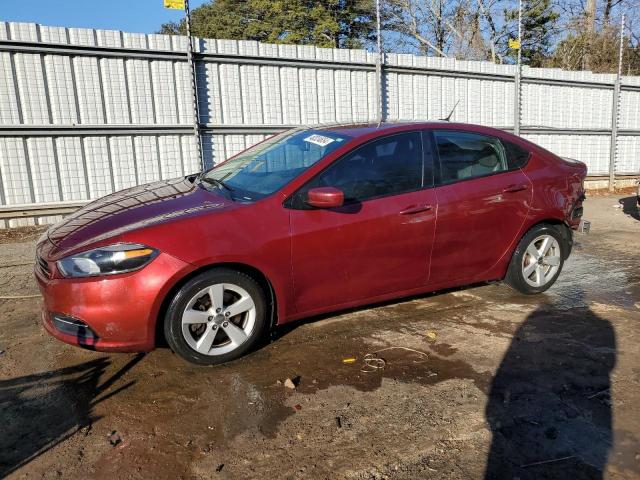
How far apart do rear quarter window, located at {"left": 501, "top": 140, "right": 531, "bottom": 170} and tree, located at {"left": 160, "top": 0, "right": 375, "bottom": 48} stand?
18.5 meters

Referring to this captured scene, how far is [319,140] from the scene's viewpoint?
4.23m

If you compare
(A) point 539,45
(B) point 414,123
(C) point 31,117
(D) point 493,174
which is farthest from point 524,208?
(A) point 539,45

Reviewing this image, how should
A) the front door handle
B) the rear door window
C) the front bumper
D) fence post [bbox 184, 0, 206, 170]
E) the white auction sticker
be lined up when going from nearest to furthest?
the front bumper
the front door handle
the white auction sticker
the rear door window
fence post [bbox 184, 0, 206, 170]

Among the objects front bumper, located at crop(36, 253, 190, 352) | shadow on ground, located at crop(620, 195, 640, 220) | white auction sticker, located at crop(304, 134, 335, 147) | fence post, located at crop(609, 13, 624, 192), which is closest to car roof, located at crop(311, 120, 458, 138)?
white auction sticker, located at crop(304, 134, 335, 147)

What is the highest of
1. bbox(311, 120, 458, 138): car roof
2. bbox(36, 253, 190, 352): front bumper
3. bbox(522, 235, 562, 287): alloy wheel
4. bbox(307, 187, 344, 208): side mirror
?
bbox(311, 120, 458, 138): car roof

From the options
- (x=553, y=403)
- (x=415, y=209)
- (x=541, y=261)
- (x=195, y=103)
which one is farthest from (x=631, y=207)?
(x=553, y=403)

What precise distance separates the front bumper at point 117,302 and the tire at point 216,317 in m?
0.13

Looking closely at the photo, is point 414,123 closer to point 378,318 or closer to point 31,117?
point 378,318

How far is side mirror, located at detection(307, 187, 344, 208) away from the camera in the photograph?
3559mm

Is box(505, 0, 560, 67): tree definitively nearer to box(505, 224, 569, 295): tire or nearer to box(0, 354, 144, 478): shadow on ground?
box(505, 224, 569, 295): tire

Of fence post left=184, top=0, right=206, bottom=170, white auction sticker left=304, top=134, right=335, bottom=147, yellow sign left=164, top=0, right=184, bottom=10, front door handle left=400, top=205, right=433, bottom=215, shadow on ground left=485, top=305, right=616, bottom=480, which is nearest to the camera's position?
shadow on ground left=485, top=305, right=616, bottom=480

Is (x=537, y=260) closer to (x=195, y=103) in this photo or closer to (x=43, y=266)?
(x=43, y=266)

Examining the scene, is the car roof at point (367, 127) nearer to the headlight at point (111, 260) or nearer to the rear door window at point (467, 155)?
the rear door window at point (467, 155)

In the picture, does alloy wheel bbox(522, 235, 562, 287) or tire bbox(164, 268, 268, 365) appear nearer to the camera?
tire bbox(164, 268, 268, 365)
